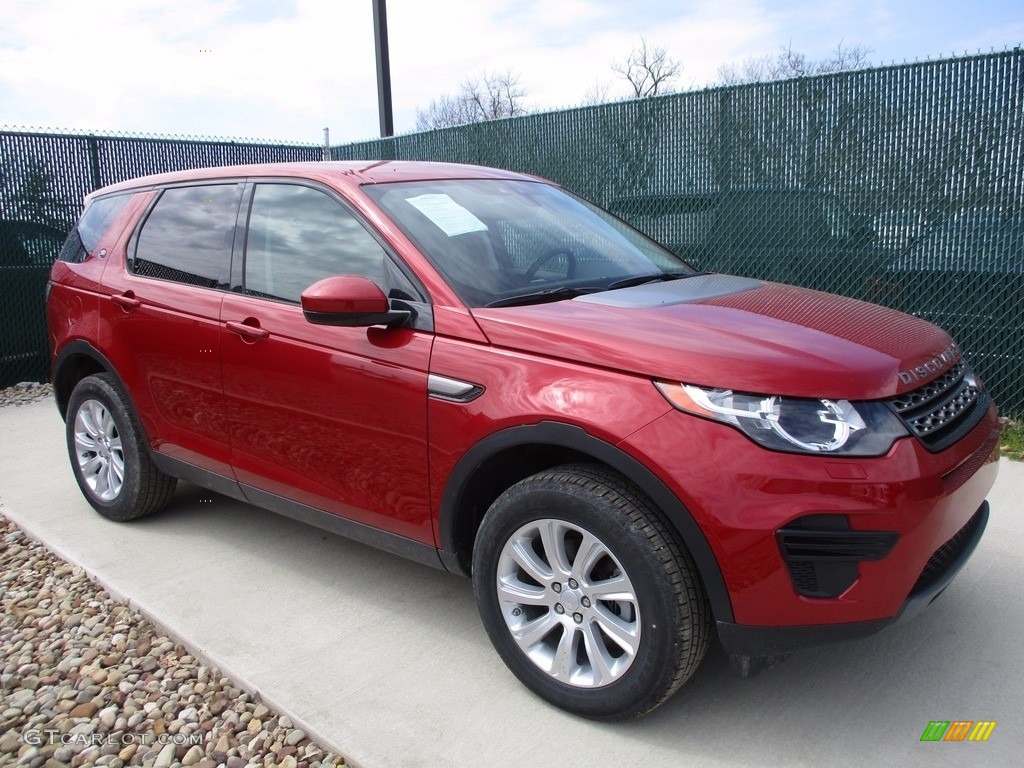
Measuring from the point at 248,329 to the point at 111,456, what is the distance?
1532mm

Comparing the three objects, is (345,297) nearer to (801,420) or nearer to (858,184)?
(801,420)

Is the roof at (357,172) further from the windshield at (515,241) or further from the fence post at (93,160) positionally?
the fence post at (93,160)

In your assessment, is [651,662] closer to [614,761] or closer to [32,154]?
Answer: [614,761]

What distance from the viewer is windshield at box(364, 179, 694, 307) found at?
3033 mm

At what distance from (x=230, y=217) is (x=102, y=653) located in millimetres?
1821

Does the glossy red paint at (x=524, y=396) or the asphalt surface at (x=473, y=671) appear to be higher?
the glossy red paint at (x=524, y=396)

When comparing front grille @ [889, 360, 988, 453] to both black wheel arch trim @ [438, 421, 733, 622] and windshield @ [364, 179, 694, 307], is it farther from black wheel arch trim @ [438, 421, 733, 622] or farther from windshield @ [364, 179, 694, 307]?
windshield @ [364, 179, 694, 307]

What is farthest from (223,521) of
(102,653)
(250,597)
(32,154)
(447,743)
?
(32,154)

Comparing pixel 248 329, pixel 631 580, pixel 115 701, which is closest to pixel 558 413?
pixel 631 580

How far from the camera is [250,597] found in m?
3.55

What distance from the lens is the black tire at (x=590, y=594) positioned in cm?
237

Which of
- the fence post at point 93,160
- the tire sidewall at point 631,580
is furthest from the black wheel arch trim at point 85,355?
the fence post at point 93,160

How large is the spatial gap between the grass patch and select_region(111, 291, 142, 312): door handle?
4.85m

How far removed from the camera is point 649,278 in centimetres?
341
